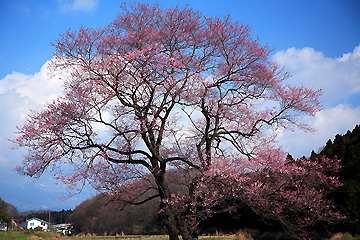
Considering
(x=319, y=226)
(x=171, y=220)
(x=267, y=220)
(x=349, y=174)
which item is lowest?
(x=319, y=226)

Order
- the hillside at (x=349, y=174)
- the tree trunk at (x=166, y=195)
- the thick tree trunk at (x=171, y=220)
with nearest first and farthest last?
the thick tree trunk at (x=171, y=220) → the tree trunk at (x=166, y=195) → the hillside at (x=349, y=174)

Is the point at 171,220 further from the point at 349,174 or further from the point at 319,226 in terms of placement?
the point at 349,174

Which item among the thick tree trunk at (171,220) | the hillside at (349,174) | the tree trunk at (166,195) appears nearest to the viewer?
the thick tree trunk at (171,220)

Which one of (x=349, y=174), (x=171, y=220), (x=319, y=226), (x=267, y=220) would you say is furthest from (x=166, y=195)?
(x=349, y=174)

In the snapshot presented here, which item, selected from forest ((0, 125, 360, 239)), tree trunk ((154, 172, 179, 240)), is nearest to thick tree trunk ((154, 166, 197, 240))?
tree trunk ((154, 172, 179, 240))

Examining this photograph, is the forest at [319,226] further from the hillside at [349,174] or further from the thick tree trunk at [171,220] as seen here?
the thick tree trunk at [171,220]

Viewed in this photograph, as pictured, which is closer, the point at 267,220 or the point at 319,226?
the point at 319,226

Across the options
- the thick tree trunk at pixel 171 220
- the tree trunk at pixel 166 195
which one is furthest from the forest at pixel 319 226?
the tree trunk at pixel 166 195

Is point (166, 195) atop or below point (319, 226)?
atop

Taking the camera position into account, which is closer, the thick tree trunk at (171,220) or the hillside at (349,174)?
the thick tree trunk at (171,220)

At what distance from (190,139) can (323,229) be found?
25.5 ft

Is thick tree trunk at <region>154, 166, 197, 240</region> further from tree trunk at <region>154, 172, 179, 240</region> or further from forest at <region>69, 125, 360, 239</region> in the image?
forest at <region>69, 125, 360, 239</region>

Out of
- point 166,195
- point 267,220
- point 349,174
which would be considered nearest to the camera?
point 166,195

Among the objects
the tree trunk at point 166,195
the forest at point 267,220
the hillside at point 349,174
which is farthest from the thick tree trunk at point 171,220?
the hillside at point 349,174
